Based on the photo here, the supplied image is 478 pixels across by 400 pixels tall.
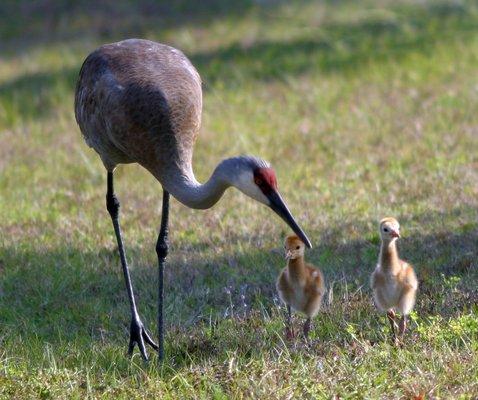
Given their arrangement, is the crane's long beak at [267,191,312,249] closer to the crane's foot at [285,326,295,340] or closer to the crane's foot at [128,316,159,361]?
the crane's foot at [285,326,295,340]

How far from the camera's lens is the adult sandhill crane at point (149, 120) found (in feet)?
18.5

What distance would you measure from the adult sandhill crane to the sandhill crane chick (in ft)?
2.83

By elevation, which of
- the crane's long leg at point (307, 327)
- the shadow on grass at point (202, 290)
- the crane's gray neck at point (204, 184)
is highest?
the crane's gray neck at point (204, 184)

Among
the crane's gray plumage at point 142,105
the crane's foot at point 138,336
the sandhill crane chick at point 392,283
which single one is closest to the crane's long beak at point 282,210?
the sandhill crane chick at point 392,283

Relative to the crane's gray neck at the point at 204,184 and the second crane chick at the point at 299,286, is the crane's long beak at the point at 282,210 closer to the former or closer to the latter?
the crane's gray neck at the point at 204,184

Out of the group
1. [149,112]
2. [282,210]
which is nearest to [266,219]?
[149,112]

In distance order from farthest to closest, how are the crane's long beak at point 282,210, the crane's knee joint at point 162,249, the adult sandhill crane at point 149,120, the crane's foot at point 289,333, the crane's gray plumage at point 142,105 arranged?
the crane's knee joint at point 162,249 → the crane's gray plumage at point 142,105 → the adult sandhill crane at point 149,120 → the crane's foot at point 289,333 → the crane's long beak at point 282,210

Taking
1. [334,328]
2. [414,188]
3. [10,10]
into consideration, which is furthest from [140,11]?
[334,328]

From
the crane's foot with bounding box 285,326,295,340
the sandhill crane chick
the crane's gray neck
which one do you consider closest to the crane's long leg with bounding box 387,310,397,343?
the sandhill crane chick

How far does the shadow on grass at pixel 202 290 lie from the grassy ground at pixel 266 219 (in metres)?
0.02

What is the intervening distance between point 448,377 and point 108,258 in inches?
117

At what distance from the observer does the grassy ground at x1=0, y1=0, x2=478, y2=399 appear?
5043 mm

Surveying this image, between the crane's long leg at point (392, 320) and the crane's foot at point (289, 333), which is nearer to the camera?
the crane's long leg at point (392, 320)

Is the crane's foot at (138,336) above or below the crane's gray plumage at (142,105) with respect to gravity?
below
